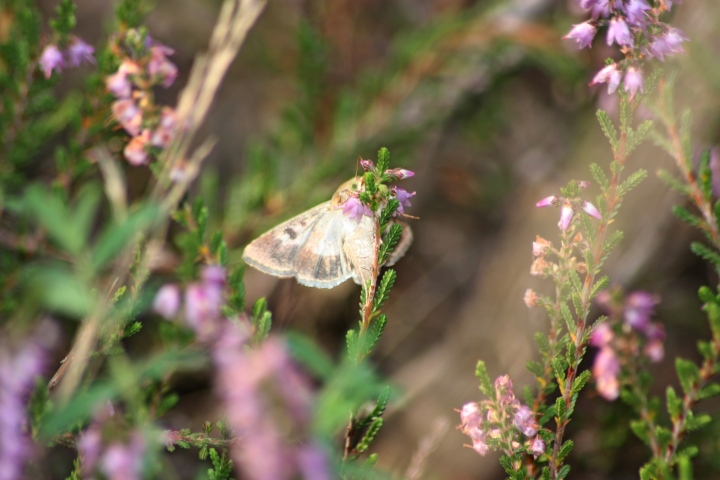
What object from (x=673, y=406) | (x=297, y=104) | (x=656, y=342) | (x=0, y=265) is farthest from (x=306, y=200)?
(x=673, y=406)

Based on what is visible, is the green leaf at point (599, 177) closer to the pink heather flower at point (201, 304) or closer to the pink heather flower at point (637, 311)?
the pink heather flower at point (637, 311)

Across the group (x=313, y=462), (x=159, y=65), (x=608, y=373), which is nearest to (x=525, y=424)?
(x=608, y=373)

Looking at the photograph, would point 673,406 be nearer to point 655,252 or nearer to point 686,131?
point 686,131

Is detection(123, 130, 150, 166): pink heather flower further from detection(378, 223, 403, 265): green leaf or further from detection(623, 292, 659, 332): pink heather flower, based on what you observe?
detection(623, 292, 659, 332): pink heather flower

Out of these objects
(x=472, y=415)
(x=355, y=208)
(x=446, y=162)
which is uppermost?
(x=446, y=162)

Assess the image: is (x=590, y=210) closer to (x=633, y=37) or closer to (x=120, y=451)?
(x=633, y=37)

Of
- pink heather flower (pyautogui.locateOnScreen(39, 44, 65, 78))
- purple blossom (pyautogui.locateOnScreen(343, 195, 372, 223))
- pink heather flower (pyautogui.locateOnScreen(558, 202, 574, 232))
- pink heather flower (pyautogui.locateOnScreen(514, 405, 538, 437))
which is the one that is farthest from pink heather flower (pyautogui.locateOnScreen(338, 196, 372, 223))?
pink heather flower (pyautogui.locateOnScreen(39, 44, 65, 78))
